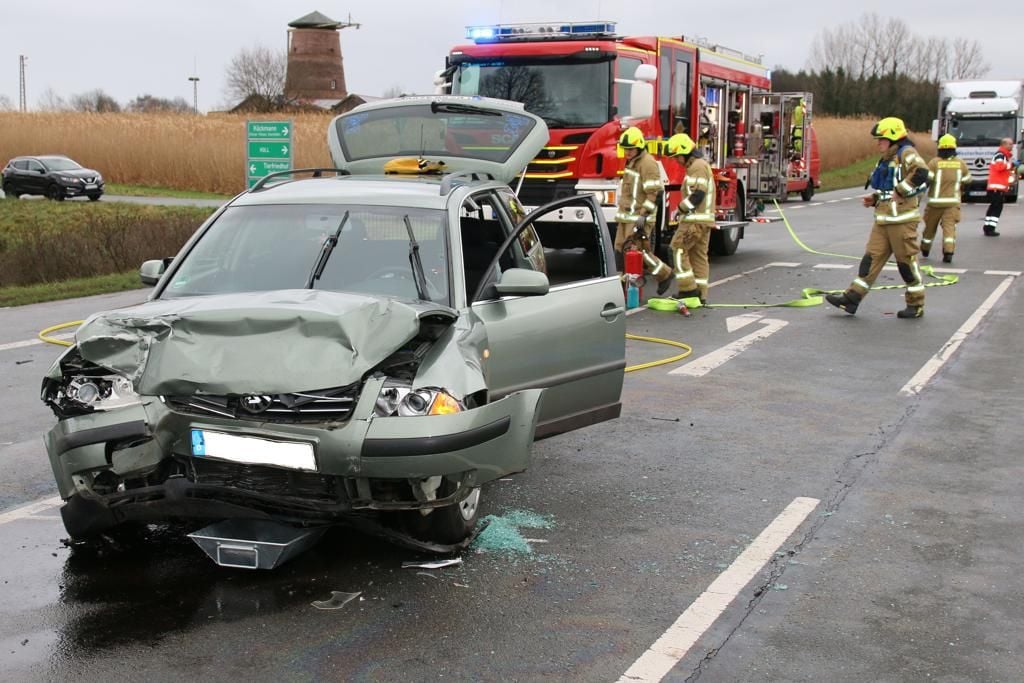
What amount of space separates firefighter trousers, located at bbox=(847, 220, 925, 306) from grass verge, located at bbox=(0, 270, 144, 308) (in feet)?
31.2

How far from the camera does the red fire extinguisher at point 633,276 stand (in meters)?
13.6

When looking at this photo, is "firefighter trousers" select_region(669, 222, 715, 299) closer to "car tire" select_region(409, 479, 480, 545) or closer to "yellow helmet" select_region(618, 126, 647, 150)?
"yellow helmet" select_region(618, 126, 647, 150)

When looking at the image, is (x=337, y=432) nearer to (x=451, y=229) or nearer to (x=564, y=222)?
(x=451, y=229)

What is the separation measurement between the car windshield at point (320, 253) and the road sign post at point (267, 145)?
46.3 ft

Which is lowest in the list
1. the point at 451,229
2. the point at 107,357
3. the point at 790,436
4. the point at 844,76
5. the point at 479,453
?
the point at 790,436

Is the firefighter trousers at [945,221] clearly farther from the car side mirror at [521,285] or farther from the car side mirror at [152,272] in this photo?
the car side mirror at [152,272]

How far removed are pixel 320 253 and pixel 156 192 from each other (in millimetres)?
38302

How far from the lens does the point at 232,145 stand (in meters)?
42.7

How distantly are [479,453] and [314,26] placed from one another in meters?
80.2

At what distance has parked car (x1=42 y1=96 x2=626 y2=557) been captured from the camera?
4.44m

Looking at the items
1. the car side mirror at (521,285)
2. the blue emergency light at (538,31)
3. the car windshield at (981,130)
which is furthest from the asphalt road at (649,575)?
the car windshield at (981,130)

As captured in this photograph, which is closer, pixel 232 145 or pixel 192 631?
pixel 192 631

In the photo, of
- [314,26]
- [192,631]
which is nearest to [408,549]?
[192,631]

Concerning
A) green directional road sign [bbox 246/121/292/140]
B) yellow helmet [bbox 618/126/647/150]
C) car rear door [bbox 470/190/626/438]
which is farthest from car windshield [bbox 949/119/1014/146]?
car rear door [bbox 470/190/626/438]
